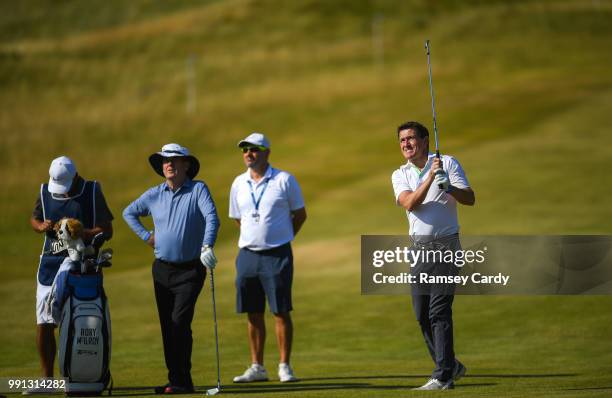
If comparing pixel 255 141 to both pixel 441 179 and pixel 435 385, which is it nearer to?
pixel 441 179

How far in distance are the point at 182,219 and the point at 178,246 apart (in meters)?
0.27

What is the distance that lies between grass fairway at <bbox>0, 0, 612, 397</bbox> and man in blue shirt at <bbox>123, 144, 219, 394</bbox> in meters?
0.57

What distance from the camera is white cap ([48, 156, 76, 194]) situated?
420 inches

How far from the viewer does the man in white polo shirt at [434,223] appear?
1002 cm

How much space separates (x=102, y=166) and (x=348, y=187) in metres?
12.3

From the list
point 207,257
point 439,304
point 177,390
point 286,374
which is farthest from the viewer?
point 286,374

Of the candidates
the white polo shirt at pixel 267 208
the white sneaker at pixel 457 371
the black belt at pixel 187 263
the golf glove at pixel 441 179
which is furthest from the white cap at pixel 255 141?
the white sneaker at pixel 457 371

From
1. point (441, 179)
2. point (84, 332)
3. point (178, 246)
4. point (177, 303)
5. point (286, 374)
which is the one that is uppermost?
point (441, 179)

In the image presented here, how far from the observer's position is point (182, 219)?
35.5 ft

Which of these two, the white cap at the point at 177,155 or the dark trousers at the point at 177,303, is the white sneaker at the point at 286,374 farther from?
the white cap at the point at 177,155

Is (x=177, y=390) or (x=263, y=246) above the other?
(x=263, y=246)

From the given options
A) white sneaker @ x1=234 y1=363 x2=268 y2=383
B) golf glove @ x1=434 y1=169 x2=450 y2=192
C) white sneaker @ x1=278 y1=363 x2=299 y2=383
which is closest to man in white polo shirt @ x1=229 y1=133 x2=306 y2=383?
white sneaker @ x1=234 y1=363 x2=268 y2=383

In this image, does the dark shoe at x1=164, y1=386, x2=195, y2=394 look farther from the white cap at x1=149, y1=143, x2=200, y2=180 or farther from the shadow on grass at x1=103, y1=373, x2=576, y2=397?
the white cap at x1=149, y1=143, x2=200, y2=180

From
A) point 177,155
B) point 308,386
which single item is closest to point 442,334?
point 308,386
